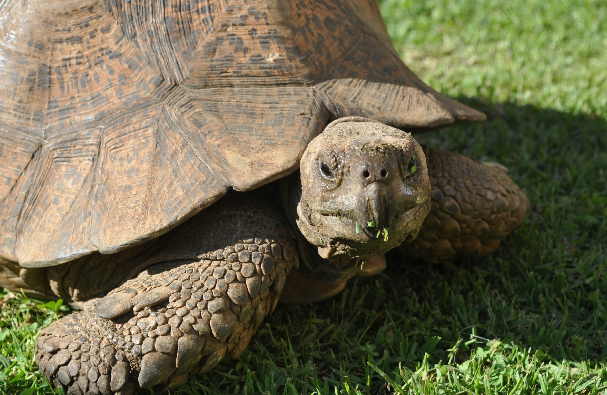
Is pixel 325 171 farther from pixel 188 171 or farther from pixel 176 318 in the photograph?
pixel 176 318

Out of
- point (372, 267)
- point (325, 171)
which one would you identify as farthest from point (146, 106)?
point (372, 267)

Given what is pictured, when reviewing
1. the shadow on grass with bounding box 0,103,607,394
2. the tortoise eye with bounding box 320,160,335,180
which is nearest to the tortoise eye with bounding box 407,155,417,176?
the tortoise eye with bounding box 320,160,335,180

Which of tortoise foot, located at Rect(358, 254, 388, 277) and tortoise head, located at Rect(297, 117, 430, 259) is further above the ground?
tortoise head, located at Rect(297, 117, 430, 259)

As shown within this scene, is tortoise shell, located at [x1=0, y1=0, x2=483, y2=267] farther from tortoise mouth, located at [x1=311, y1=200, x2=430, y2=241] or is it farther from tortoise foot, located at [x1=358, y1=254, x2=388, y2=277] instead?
tortoise foot, located at [x1=358, y1=254, x2=388, y2=277]

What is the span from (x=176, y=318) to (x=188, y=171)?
555 mm

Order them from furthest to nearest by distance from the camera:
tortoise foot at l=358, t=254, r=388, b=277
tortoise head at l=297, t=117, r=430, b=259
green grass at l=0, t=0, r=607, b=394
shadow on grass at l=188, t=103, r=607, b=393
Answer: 1. tortoise foot at l=358, t=254, r=388, b=277
2. shadow on grass at l=188, t=103, r=607, b=393
3. green grass at l=0, t=0, r=607, b=394
4. tortoise head at l=297, t=117, r=430, b=259

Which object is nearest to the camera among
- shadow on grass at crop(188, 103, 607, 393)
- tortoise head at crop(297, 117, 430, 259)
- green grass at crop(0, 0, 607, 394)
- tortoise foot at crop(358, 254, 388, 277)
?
tortoise head at crop(297, 117, 430, 259)

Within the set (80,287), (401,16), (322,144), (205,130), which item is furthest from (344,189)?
(401,16)

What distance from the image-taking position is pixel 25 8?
2822 millimetres

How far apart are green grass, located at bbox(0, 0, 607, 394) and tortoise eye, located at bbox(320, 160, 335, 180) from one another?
817 mm

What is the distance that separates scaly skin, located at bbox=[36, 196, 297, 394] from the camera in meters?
2.39

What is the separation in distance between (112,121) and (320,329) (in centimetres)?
129

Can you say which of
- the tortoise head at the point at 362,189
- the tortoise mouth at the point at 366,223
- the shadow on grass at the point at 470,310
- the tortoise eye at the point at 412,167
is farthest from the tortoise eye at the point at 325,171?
the shadow on grass at the point at 470,310

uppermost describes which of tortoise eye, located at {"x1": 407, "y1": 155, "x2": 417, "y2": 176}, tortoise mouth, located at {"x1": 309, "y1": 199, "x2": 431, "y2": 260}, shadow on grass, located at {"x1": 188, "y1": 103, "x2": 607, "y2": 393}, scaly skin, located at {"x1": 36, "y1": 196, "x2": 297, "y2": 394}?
tortoise eye, located at {"x1": 407, "y1": 155, "x2": 417, "y2": 176}
